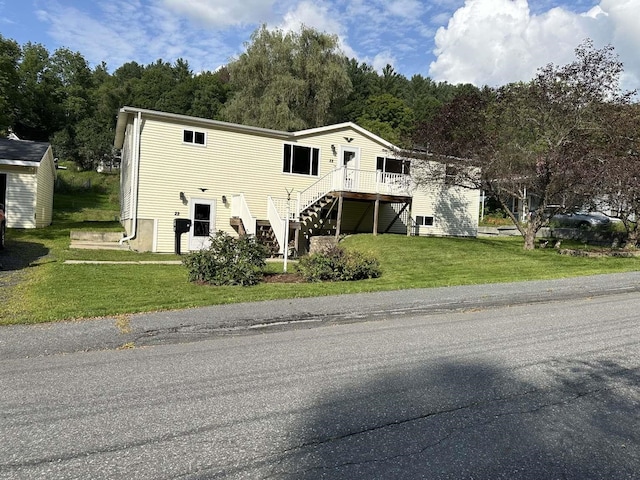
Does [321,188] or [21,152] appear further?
[21,152]

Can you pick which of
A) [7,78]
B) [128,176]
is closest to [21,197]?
[128,176]

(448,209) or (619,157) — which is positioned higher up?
(619,157)

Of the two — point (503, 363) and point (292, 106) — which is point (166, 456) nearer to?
point (503, 363)

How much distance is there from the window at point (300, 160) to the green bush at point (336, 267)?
900cm

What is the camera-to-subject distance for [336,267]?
11539mm

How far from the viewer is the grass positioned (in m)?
8.17

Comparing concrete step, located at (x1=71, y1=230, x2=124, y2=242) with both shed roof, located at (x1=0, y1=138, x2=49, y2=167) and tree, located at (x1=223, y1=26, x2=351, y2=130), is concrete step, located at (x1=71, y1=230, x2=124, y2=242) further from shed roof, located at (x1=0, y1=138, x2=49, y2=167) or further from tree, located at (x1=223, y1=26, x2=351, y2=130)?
tree, located at (x1=223, y1=26, x2=351, y2=130)

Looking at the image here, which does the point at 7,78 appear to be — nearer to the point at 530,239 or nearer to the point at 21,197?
the point at 21,197

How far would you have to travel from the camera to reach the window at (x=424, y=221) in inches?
928

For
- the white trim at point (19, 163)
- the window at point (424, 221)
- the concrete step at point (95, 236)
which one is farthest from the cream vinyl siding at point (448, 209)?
the white trim at point (19, 163)

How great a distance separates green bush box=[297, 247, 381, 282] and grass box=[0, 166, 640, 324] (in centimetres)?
50

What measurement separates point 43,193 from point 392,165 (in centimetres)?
1669

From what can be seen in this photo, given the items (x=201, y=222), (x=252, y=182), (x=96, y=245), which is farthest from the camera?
(x=252, y=182)

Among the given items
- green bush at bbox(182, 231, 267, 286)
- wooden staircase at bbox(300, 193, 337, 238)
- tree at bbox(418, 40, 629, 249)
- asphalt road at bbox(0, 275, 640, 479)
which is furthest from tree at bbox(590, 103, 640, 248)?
green bush at bbox(182, 231, 267, 286)
